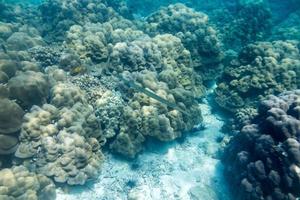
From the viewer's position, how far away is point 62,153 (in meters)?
6.18

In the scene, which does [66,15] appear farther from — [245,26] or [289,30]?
[289,30]

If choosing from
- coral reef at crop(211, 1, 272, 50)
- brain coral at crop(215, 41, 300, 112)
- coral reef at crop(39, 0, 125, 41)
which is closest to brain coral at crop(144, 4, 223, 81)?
brain coral at crop(215, 41, 300, 112)

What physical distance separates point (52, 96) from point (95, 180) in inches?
86.3

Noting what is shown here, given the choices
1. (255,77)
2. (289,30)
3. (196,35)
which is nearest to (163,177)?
(255,77)

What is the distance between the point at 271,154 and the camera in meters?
6.16

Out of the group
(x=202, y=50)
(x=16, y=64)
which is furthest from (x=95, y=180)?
(x=202, y=50)

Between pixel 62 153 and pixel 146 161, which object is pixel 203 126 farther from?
pixel 62 153

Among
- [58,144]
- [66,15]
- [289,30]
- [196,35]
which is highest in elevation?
[289,30]

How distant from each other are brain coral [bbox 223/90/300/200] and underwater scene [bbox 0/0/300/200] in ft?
0.07

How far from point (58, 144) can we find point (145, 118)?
2235 mm

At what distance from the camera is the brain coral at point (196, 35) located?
11.1 meters

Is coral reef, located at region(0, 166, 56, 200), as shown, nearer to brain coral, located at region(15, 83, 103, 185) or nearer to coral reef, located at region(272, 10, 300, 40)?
brain coral, located at region(15, 83, 103, 185)

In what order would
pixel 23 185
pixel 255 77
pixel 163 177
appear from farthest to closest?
pixel 255 77 < pixel 163 177 < pixel 23 185

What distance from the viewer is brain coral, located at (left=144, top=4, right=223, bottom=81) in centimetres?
1114
